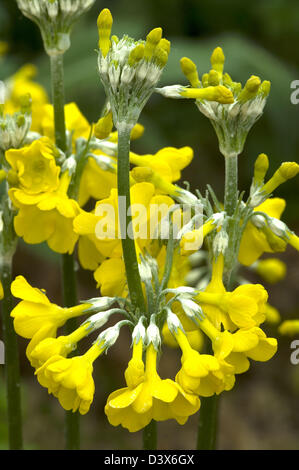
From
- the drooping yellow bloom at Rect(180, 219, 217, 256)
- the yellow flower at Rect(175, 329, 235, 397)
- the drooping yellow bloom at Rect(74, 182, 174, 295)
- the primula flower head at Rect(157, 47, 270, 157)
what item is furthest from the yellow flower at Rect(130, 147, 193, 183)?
the yellow flower at Rect(175, 329, 235, 397)

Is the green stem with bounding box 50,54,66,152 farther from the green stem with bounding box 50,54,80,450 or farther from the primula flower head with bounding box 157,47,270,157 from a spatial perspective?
the primula flower head with bounding box 157,47,270,157

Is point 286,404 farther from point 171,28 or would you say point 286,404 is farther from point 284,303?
point 171,28

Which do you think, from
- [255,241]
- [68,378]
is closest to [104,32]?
[255,241]

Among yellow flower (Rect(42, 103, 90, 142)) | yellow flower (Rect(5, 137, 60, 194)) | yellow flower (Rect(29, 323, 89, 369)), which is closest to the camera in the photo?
yellow flower (Rect(29, 323, 89, 369))

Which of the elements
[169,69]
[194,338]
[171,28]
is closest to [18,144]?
[194,338]

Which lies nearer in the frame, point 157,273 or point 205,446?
point 157,273
